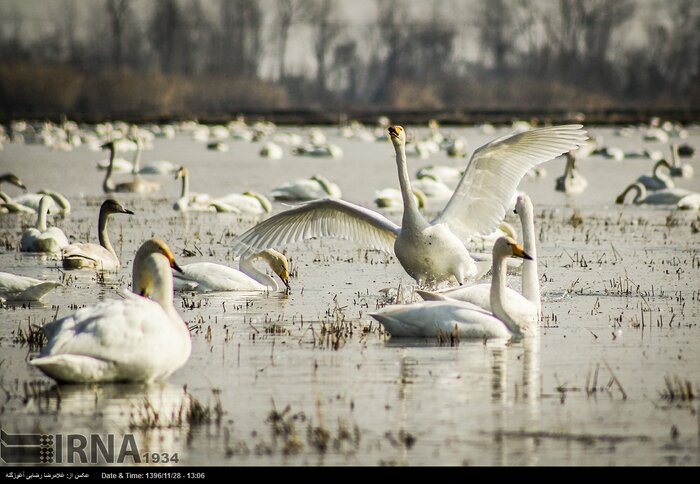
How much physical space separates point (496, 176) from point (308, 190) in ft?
38.2

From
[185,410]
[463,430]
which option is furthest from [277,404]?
[463,430]

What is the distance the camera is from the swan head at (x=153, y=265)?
A: 7.12 m

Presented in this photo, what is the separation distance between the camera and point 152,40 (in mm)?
115875

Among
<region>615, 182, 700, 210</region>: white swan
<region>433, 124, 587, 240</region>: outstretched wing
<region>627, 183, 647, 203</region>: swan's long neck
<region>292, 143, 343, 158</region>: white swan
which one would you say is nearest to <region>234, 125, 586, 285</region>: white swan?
<region>433, 124, 587, 240</region>: outstretched wing

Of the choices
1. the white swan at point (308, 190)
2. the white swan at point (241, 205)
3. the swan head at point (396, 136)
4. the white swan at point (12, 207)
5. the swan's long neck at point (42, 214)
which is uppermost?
the white swan at point (308, 190)

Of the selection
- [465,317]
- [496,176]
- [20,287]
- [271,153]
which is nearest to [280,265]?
[496,176]

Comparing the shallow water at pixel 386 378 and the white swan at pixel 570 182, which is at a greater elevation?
the white swan at pixel 570 182

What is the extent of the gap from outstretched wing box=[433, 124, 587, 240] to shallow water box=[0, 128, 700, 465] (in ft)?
2.71

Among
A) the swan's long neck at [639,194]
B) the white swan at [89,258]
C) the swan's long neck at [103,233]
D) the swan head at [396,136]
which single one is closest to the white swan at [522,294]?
the swan head at [396,136]

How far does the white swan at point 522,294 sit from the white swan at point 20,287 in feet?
9.66

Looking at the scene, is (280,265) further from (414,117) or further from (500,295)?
(414,117)

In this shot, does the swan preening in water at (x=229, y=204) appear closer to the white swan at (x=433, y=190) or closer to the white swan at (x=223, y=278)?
the white swan at (x=433, y=190)

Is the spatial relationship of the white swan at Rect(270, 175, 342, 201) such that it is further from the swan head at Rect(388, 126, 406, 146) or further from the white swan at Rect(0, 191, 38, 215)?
the swan head at Rect(388, 126, 406, 146)
